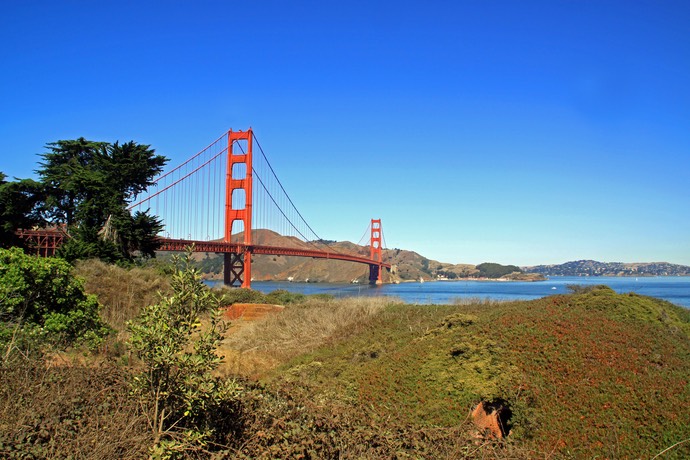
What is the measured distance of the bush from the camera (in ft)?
28.9

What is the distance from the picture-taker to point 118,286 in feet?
55.1

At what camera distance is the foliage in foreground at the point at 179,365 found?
3.67 metres

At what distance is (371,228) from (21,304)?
70.0 m

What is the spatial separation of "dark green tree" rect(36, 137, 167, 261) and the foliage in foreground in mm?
17758

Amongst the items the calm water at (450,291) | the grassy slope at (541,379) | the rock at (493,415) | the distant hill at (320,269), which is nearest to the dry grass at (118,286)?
the grassy slope at (541,379)

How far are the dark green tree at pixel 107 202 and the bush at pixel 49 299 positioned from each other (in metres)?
10.3

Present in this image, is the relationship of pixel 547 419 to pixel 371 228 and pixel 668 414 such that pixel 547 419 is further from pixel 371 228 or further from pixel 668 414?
pixel 371 228

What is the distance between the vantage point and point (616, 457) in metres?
4.80

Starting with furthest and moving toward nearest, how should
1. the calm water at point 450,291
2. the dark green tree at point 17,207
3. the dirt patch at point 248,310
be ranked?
the calm water at point 450,291 → the dark green tree at point 17,207 → the dirt patch at point 248,310

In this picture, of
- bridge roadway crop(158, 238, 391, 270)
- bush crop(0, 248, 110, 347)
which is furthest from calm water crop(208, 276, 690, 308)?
bush crop(0, 248, 110, 347)

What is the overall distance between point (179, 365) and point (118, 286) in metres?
14.4

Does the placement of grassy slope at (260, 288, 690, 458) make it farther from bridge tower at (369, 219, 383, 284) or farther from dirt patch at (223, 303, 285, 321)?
bridge tower at (369, 219, 383, 284)

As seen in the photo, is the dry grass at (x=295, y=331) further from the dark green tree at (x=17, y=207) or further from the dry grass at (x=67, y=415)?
the dark green tree at (x=17, y=207)

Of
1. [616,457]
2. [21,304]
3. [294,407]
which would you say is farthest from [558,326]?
[21,304]
